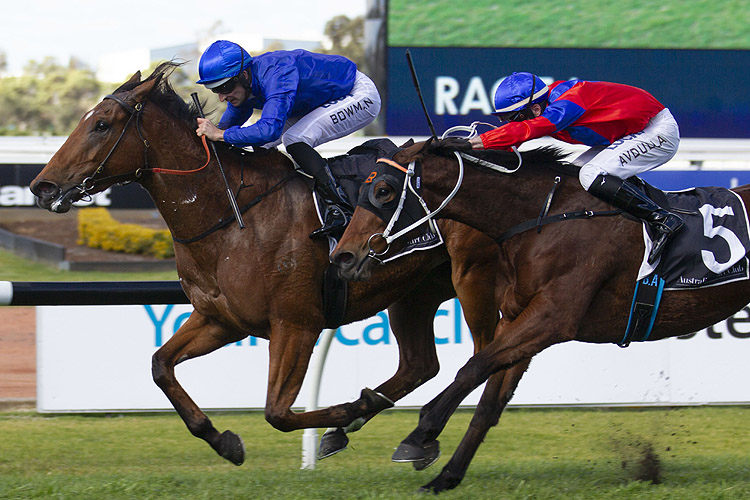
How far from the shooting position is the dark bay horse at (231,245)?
13.7 ft

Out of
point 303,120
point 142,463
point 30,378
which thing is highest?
point 303,120

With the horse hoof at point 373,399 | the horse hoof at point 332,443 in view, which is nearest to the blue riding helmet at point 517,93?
the horse hoof at point 373,399

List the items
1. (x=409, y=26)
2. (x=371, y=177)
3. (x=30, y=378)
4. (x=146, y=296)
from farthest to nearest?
(x=409, y=26)
(x=30, y=378)
(x=146, y=296)
(x=371, y=177)

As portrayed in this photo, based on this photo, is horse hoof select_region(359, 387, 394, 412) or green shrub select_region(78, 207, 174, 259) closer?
horse hoof select_region(359, 387, 394, 412)

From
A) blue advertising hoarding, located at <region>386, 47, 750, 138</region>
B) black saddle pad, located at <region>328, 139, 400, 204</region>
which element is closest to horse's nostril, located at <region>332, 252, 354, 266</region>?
black saddle pad, located at <region>328, 139, 400, 204</region>

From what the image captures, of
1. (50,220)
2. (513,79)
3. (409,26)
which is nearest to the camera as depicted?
(513,79)

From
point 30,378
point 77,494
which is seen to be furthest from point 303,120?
point 30,378

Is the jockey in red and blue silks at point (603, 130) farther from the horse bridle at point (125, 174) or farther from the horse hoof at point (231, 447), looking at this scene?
the horse hoof at point (231, 447)

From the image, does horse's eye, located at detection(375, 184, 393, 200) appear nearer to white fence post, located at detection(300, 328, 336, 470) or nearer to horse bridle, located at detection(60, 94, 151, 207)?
horse bridle, located at detection(60, 94, 151, 207)

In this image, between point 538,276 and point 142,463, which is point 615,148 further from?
point 142,463

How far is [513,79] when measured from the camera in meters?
4.24

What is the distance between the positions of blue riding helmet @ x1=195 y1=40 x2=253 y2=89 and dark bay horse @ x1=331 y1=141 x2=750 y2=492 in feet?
2.61

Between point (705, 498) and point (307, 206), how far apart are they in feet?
6.47

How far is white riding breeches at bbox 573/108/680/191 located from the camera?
420cm
